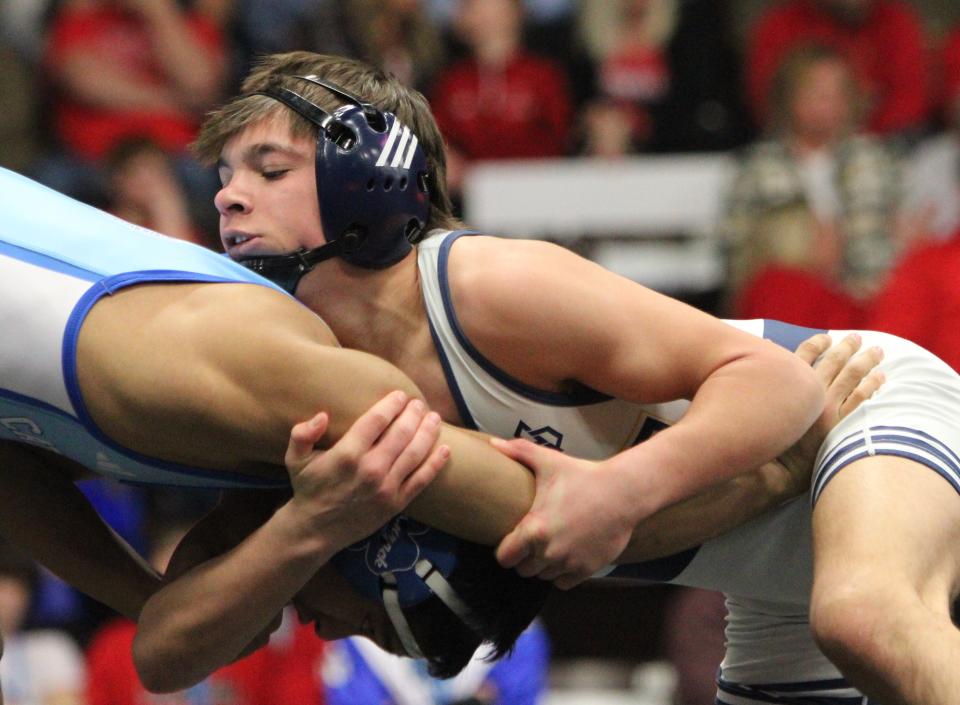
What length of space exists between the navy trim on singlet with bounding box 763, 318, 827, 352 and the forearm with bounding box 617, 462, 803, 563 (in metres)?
0.28

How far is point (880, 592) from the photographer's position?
214cm

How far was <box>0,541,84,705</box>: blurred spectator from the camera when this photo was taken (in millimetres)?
4863

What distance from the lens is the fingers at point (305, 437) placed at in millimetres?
2053

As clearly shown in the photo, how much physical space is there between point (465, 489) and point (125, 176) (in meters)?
3.81

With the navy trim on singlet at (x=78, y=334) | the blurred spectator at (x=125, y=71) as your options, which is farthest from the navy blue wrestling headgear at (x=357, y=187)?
the blurred spectator at (x=125, y=71)

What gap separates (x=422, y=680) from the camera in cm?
425

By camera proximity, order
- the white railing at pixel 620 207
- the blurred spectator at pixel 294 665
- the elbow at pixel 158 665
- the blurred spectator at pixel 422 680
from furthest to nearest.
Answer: the white railing at pixel 620 207
the blurred spectator at pixel 294 665
the blurred spectator at pixel 422 680
the elbow at pixel 158 665

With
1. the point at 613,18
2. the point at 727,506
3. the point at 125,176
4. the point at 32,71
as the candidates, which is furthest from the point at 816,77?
the point at 727,506

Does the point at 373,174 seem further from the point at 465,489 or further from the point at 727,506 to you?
A: the point at 727,506

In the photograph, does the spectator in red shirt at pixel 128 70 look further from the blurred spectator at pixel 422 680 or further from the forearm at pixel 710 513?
the forearm at pixel 710 513

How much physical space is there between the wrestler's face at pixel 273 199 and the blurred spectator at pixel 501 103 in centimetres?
357

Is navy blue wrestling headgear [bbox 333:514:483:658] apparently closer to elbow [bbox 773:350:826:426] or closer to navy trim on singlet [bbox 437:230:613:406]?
navy trim on singlet [bbox 437:230:613:406]

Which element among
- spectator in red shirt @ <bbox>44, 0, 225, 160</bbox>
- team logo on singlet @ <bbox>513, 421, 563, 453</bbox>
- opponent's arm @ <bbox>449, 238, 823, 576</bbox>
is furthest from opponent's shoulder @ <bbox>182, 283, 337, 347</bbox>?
spectator in red shirt @ <bbox>44, 0, 225, 160</bbox>

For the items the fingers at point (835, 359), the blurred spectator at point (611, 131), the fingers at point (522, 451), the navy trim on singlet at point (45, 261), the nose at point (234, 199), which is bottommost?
the blurred spectator at point (611, 131)
